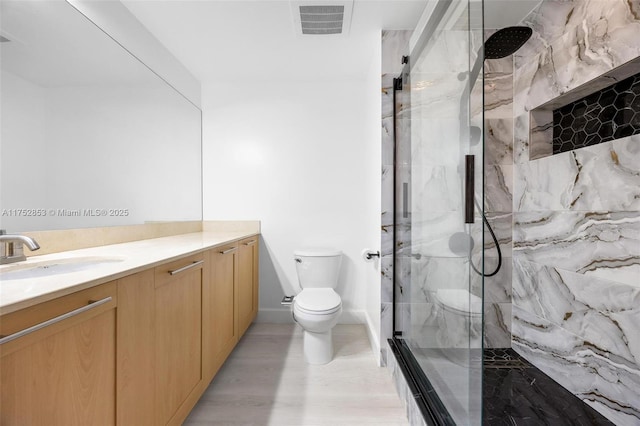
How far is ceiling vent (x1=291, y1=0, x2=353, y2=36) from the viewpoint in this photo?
1651mm

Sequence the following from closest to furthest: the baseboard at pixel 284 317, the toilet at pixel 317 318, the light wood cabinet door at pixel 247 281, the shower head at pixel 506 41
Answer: the shower head at pixel 506 41 < the toilet at pixel 317 318 < the light wood cabinet door at pixel 247 281 < the baseboard at pixel 284 317

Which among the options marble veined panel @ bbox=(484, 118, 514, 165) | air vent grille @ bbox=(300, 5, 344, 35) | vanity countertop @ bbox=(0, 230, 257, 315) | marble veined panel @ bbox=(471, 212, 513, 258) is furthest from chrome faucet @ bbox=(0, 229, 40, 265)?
marble veined panel @ bbox=(484, 118, 514, 165)

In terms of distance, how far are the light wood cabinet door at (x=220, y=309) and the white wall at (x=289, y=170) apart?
0.71 metres

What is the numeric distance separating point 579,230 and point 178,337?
2.06 m

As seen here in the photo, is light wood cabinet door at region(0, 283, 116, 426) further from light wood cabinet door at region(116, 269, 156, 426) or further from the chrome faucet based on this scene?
the chrome faucet

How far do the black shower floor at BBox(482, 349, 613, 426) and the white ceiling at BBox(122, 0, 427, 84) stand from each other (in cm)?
204

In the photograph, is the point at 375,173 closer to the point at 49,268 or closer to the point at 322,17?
the point at 322,17

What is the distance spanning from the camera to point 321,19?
178cm

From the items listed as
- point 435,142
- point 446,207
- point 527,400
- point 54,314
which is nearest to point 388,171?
point 435,142

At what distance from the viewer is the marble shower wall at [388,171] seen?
1853 mm

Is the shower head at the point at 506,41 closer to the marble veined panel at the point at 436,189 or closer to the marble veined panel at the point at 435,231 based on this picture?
the marble veined panel at the point at 436,189

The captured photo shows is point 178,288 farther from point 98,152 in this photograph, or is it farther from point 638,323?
point 638,323

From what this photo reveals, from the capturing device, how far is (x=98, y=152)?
150cm

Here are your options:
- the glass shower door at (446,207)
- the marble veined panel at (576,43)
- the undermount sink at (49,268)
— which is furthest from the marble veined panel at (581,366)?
the undermount sink at (49,268)
